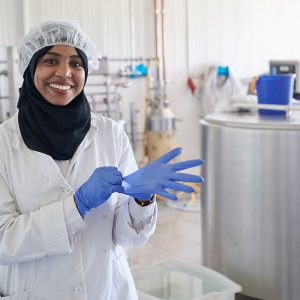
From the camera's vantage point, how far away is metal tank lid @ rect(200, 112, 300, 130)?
2.17 meters

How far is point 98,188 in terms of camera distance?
44.8 inches

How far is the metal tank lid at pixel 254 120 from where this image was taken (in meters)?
2.17

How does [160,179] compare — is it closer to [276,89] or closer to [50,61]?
[50,61]

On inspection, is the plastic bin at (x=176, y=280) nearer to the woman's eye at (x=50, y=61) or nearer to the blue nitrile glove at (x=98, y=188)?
the blue nitrile glove at (x=98, y=188)

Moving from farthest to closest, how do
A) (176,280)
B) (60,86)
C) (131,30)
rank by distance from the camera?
(131,30) < (176,280) < (60,86)

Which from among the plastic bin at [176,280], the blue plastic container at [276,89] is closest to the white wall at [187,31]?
the blue plastic container at [276,89]

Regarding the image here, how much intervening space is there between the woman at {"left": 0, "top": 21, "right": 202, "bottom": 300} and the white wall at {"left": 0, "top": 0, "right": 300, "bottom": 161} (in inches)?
105

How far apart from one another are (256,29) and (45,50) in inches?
163

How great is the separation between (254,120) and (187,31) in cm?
254

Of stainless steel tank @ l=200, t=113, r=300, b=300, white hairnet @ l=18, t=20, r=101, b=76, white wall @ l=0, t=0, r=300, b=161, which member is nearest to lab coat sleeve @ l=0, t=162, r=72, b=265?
white hairnet @ l=18, t=20, r=101, b=76

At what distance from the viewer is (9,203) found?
1.21 m

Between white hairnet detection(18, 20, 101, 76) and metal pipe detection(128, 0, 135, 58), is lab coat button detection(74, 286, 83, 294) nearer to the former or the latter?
white hairnet detection(18, 20, 101, 76)

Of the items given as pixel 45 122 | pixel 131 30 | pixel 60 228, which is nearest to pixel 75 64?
pixel 45 122

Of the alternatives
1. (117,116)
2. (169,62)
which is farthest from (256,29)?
(117,116)
